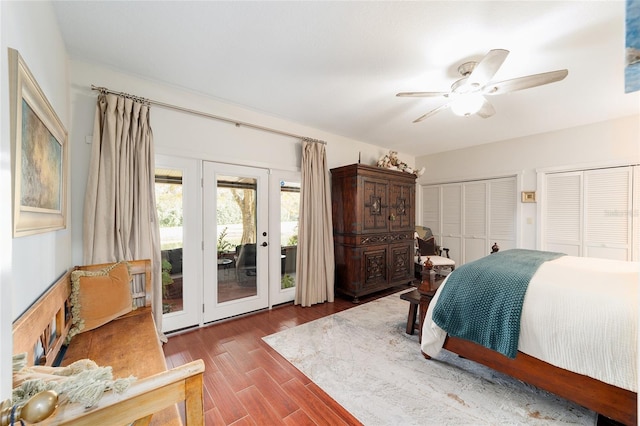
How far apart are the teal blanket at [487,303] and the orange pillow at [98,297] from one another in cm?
246

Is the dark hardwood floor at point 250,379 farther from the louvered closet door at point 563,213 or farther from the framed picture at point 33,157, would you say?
the louvered closet door at point 563,213

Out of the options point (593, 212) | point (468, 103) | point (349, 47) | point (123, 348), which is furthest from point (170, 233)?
point (593, 212)

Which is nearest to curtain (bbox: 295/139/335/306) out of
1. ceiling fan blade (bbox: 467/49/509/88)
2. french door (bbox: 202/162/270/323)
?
french door (bbox: 202/162/270/323)

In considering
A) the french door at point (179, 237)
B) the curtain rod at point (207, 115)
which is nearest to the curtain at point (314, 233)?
the curtain rod at point (207, 115)

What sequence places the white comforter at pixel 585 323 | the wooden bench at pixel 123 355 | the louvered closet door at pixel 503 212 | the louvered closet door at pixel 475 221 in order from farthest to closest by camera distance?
the louvered closet door at pixel 475 221, the louvered closet door at pixel 503 212, the white comforter at pixel 585 323, the wooden bench at pixel 123 355

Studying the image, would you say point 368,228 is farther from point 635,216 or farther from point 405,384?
point 635,216

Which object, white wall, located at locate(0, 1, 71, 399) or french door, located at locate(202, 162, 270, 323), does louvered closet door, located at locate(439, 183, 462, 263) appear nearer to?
french door, located at locate(202, 162, 270, 323)

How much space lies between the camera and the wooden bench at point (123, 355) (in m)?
0.69

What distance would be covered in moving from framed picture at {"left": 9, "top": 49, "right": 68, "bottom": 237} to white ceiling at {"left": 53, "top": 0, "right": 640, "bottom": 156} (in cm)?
87

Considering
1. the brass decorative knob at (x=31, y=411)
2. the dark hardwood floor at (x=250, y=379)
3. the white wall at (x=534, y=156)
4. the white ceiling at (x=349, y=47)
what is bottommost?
the dark hardwood floor at (x=250, y=379)

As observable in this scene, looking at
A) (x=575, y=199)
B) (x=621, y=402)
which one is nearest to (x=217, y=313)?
(x=621, y=402)

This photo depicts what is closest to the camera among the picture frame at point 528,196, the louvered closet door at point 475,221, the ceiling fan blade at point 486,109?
the ceiling fan blade at point 486,109

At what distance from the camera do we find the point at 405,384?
75.9 inches

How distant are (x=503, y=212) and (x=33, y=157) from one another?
5.52 m
